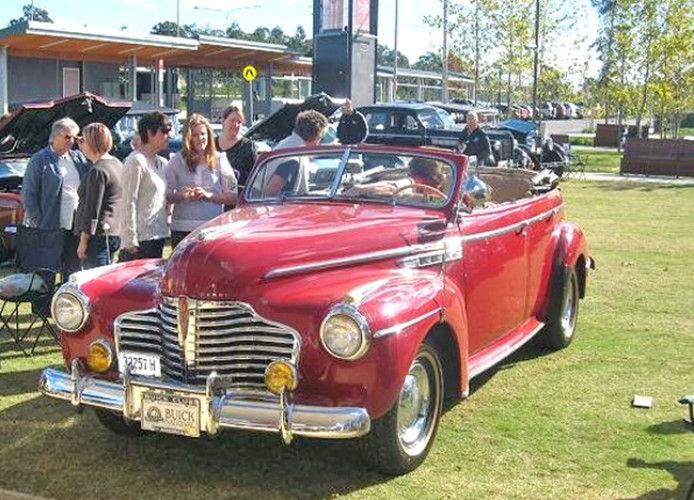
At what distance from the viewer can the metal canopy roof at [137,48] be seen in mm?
27773

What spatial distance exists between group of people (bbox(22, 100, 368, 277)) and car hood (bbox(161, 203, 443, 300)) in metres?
1.38

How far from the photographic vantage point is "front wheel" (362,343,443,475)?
4586 mm

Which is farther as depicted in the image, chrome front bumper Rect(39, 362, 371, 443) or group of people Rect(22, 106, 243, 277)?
group of people Rect(22, 106, 243, 277)

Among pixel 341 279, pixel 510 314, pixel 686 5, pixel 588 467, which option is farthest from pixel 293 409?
pixel 686 5

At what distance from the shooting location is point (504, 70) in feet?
137

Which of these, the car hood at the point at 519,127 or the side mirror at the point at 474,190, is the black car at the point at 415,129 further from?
the side mirror at the point at 474,190

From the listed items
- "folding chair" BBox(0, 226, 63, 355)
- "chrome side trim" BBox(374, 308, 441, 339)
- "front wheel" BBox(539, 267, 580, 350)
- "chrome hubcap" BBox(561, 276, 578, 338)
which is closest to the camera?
"chrome side trim" BBox(374, 308, 441, 339)

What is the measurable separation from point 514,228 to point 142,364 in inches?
112

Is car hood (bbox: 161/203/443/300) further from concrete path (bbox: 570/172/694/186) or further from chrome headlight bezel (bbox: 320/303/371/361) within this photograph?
concrete path (bbox: 570/172/694/186)

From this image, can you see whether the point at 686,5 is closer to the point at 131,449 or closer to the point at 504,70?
the point at 504,70

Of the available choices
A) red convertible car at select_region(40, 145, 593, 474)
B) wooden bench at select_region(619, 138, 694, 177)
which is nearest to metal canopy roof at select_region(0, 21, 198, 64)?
wooden bench at select_region(619, 138, 694, 177)

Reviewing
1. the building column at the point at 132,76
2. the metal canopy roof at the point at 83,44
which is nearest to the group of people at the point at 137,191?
the metal canopy roof at the point at 83,44

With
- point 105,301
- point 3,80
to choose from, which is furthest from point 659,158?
point 105,301

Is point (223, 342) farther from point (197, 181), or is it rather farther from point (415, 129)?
point (415, 129)
